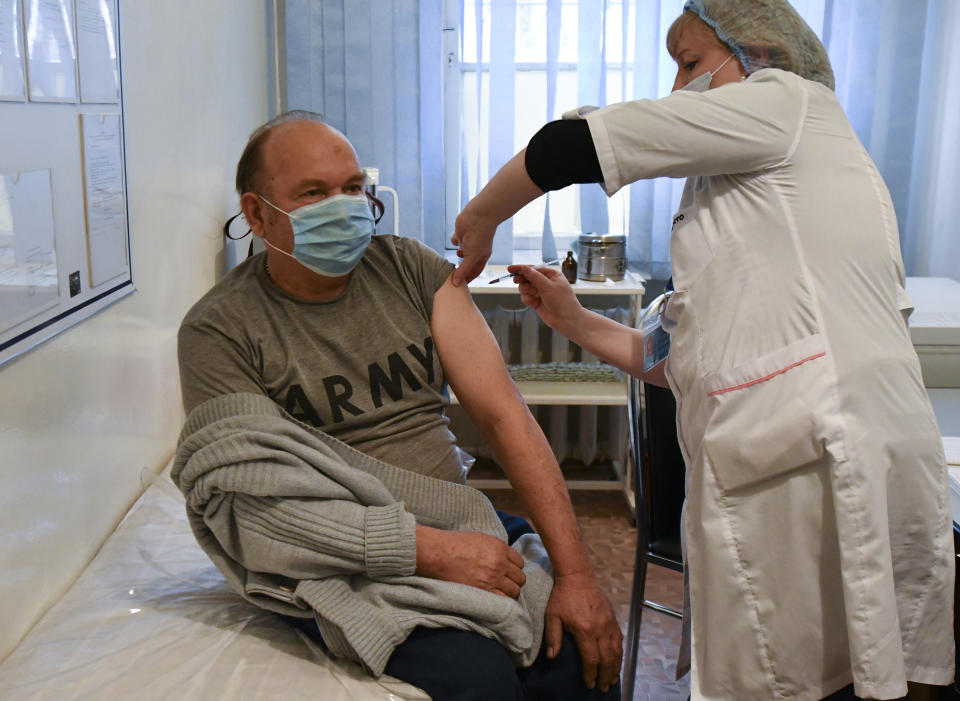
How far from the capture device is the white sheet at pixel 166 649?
1.26m

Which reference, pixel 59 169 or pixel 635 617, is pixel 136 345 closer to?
pixel 59 169

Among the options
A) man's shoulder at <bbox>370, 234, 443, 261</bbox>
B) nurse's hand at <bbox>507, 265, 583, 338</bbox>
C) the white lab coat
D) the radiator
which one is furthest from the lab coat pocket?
the radiator

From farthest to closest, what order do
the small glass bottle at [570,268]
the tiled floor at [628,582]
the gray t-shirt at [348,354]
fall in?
the small glass bottle at [570,268] → the tiled floor at [628,582] → the gray t-shirt at [348,354]

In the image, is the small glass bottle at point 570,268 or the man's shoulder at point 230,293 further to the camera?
the small glass bottle at point 570,268

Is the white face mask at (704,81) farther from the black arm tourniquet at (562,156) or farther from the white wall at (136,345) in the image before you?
the white wall at (136,345)

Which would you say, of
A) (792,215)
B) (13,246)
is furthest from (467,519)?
(13,246)

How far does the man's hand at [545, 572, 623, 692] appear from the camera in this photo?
1412 mm

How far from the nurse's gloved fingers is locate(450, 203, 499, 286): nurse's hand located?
1.91ft

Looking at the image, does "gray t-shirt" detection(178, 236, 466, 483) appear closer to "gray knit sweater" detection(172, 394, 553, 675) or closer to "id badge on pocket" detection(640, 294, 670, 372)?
"gray knit sweater" detection(172, 394, 553, 675)

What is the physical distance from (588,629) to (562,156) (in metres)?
0.73

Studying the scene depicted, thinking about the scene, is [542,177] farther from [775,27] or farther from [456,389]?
[456,389]

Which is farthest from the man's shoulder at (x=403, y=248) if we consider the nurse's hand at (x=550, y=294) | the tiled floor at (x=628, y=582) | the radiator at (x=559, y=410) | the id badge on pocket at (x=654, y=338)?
the radiator at (x=559, y=410)

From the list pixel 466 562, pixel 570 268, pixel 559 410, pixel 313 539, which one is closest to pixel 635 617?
pixel 466 562

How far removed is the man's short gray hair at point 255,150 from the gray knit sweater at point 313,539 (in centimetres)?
44
